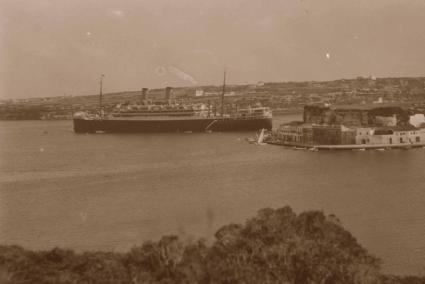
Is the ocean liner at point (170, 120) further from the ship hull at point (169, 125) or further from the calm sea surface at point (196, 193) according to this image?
the calm sea surface at point (196, 193)

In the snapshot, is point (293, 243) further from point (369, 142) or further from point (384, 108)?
point (384, 108)

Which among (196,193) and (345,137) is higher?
(345,137)

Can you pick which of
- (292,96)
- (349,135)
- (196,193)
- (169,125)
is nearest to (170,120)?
(169,125)

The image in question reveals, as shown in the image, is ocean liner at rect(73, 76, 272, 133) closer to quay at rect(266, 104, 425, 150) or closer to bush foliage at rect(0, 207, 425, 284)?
quay at rect(266, 104, 425, 150)

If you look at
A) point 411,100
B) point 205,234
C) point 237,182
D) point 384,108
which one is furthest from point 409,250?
point 411,100

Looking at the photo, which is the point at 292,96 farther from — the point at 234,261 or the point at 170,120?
the point at 234,261

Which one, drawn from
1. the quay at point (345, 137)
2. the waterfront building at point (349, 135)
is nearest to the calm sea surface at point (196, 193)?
the quay at point (345, 137)
